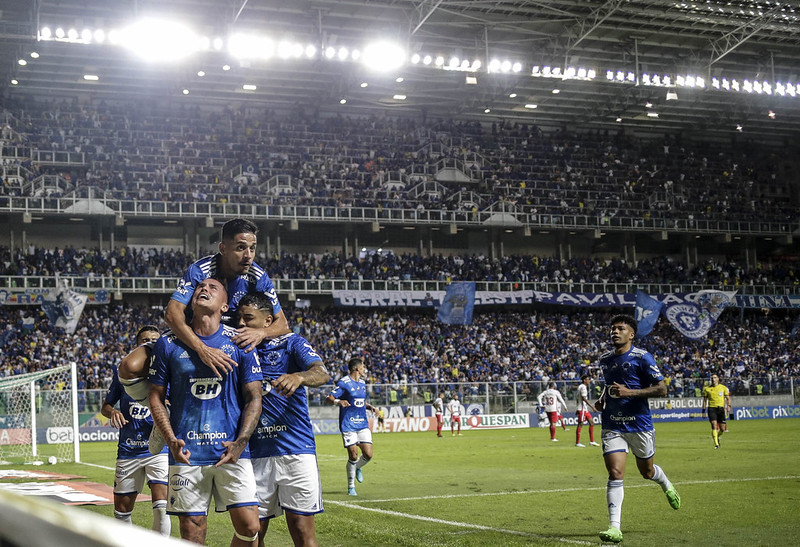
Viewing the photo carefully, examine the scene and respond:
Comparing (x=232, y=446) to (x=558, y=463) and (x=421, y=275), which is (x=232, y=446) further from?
(x=421, y=275)

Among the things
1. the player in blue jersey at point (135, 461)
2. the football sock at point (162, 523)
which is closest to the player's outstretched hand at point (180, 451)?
the football sock at point (162, 523)

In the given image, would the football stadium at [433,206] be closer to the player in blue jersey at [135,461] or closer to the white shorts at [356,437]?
the white shorts at [356,437]

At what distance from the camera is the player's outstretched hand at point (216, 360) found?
6.00 m

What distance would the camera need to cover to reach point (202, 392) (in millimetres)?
6098

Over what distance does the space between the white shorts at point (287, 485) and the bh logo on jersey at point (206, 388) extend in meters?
0.91

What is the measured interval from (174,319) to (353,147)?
52523 millimetres

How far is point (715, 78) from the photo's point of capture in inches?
2172

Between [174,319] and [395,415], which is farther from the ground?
[174,319]

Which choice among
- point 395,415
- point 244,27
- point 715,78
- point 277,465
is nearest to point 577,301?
point 715,78

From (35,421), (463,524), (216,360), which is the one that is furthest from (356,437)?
(35,421)

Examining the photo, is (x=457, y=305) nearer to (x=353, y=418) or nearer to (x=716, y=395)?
(x=716, y=395)

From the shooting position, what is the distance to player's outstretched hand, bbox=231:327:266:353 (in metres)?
6.24

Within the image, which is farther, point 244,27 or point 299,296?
point 299,296

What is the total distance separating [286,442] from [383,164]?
5141cm
